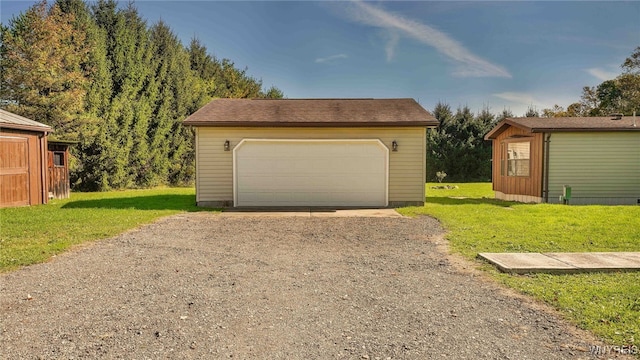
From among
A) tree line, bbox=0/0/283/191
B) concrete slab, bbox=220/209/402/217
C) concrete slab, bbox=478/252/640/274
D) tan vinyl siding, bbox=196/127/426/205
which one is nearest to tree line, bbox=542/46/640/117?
tan vinyl siding, bbox=196/127/426/205

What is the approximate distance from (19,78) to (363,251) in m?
16.9

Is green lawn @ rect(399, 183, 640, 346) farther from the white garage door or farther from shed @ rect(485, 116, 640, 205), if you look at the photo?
shed @ rect(485, 116, 640, 205)

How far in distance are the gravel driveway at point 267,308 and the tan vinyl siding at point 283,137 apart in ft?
18.9

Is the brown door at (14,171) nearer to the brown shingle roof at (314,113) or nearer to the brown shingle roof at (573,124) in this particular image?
the brown shingle roof at (314,113)

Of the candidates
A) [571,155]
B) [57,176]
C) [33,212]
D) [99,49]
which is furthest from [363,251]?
[99,49]

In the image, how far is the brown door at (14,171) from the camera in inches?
410

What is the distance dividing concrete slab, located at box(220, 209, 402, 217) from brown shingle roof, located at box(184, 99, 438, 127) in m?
2.67

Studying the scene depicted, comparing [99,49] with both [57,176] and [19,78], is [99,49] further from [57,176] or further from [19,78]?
[57,176]

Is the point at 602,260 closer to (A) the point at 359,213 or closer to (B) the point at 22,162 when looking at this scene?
(A) the point at 359,213

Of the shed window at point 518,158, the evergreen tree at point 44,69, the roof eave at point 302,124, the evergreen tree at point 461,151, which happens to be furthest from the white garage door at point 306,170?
the evergreen tree at point 461,151

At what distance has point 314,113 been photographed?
12203 millimetres

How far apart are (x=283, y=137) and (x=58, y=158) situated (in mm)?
9105

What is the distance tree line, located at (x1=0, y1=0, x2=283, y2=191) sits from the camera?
15328 mm

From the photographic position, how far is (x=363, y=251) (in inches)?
229
